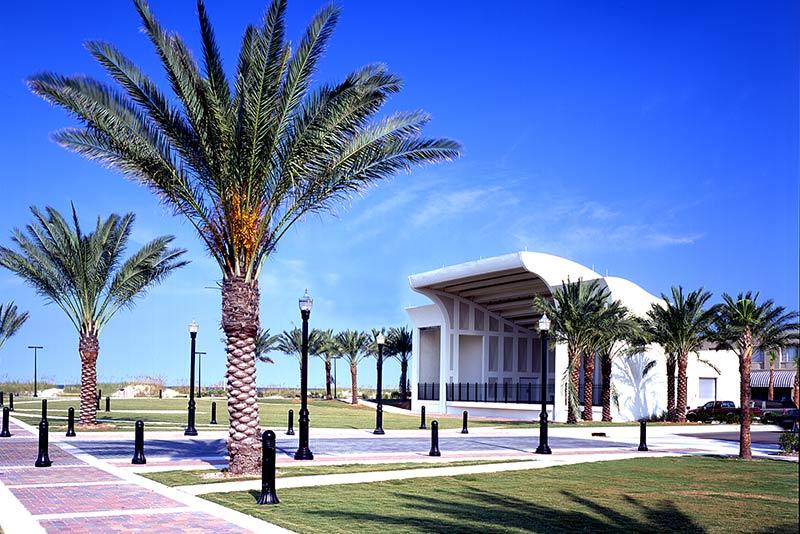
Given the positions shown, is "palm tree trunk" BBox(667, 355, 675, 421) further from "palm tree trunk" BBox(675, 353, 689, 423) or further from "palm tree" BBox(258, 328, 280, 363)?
"palm tree" BBox(258, 328, 280, 363)

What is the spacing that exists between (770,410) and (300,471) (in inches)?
1654

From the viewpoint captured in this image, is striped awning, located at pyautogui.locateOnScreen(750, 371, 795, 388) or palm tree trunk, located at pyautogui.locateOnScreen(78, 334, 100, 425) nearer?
palm tree trunk, located at pyautogui.locateOnScreen(78, 334, 100, 425)

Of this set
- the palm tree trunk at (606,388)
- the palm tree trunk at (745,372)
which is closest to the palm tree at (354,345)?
the palm tree trunk at (606,388)

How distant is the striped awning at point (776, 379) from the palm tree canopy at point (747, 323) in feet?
41.1

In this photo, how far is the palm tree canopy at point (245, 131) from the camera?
16656 millimetres

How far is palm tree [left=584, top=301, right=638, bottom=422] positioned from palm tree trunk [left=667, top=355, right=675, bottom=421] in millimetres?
3602

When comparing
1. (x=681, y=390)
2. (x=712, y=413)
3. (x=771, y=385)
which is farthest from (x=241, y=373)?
(x=771, y=385)

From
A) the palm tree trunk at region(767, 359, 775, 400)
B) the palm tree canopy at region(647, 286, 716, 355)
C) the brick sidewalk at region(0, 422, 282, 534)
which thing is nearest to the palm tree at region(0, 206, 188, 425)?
the brick sidewalk at region(0, 422, 282, 534)

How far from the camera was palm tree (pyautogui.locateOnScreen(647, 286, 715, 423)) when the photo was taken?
45531 millimetres

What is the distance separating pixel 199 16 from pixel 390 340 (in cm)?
5917

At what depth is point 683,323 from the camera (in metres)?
45.5

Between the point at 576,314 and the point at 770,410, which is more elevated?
the point at 576,314

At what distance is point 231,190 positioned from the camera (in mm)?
17188

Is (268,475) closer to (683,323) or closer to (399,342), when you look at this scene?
(683,323)
